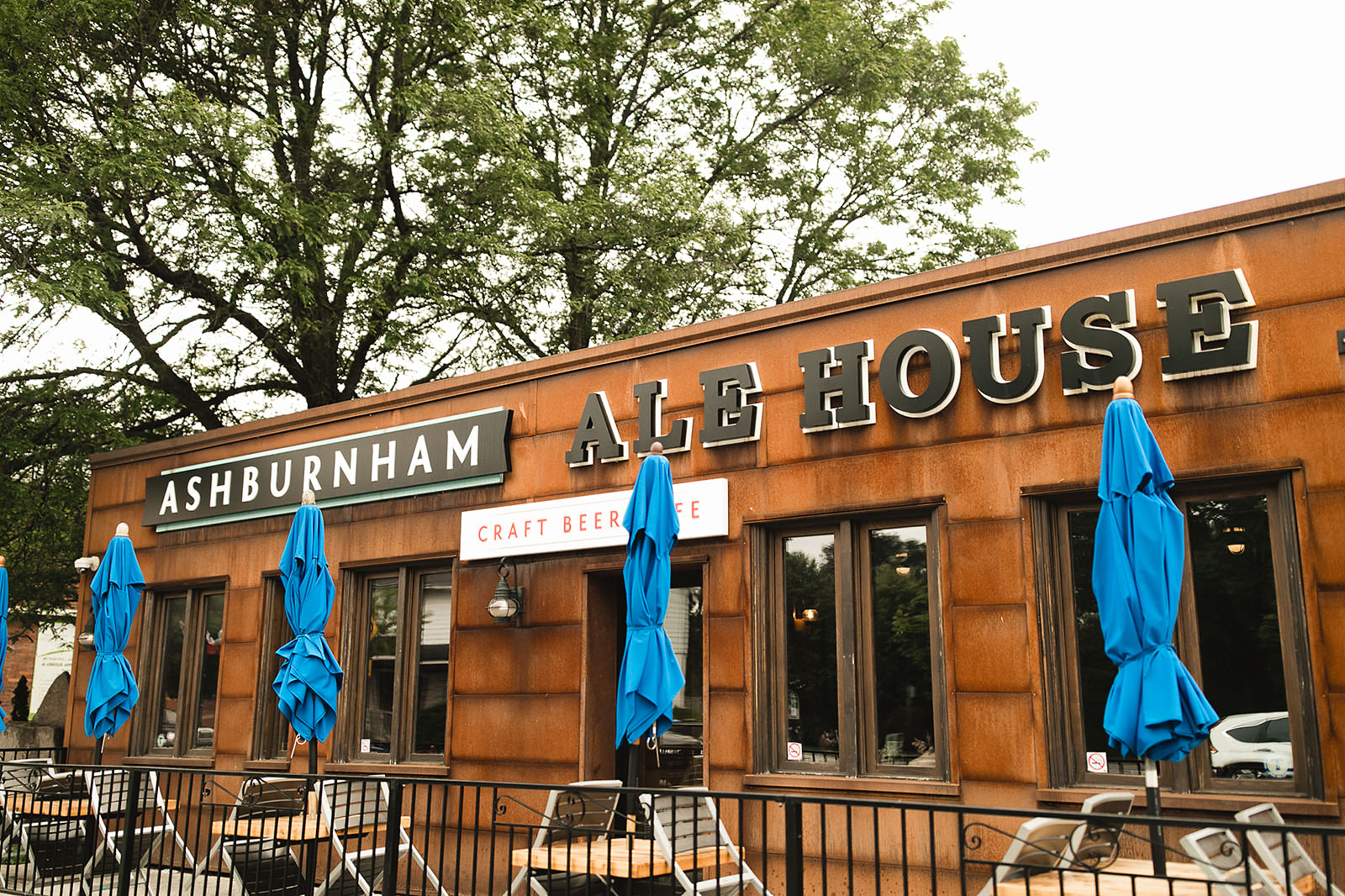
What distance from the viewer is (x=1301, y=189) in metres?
6.69

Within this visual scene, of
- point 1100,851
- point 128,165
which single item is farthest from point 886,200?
point 1100,851

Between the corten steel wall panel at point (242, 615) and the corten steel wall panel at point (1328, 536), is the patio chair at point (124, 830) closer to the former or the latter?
the corten steel wall panel at point (242, 615)

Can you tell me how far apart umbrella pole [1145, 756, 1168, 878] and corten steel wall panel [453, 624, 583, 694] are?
4.82 m

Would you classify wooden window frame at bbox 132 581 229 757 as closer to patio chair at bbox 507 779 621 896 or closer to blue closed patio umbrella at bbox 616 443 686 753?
patio chair at bbox 507 779 621 896

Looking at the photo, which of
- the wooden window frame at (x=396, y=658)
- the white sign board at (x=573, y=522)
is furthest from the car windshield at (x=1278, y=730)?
the wooden window frame at (x=396, y=658)

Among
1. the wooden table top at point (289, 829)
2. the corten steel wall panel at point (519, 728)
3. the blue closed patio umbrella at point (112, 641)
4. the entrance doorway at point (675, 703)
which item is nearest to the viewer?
the wooden table top at point (289, 829)

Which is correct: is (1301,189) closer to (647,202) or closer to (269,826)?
(269,826)

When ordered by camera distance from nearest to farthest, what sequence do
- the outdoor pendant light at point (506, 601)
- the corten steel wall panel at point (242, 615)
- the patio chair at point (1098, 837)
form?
1. the patio chair at point (1098, 837)
2. the outdoor pendant light at point (506, 601)
3. the corten steel wall panel at point (242, 615)

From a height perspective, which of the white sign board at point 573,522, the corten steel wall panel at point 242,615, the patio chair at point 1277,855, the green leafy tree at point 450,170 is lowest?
the patio chair at point 1277,855

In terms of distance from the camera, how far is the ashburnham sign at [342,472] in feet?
33.9

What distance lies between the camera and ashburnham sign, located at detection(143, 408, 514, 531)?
10.3 meters

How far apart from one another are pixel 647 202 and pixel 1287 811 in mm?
12489

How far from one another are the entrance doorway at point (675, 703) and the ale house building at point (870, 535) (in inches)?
1.1

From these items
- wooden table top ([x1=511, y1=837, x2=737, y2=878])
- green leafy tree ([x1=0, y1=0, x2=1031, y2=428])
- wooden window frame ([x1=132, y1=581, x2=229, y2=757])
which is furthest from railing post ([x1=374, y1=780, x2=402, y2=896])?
green leafy tree ([x1=0, y1=0, x2=1031, y2=428])
